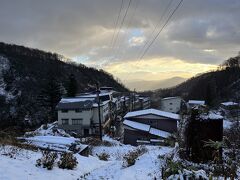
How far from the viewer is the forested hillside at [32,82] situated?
2477 inches

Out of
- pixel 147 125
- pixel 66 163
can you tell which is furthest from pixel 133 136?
pixel 66 163

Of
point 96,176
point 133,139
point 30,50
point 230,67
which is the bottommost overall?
point 133,139

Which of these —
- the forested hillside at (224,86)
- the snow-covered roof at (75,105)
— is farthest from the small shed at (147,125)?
the forested hillside at (224,86)

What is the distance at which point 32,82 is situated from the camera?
105125 millimetres

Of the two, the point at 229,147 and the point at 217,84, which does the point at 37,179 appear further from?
the point at 217,84

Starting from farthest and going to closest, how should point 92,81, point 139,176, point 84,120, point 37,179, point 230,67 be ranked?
point 92,81, point 230,67, point 84,120, point 139,176, point 37,179

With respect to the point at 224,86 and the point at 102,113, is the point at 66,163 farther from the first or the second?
the point at 224,86

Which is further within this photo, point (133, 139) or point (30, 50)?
point (30, 50)

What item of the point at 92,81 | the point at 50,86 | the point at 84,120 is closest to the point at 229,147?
the point at 84,120

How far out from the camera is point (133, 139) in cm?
3956

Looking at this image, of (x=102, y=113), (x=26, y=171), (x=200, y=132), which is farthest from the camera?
(x=102, y=113)

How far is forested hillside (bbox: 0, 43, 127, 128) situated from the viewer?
62916 millimetres

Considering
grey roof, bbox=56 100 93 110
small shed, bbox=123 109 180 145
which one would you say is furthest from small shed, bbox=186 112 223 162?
grey roof, bbox=56 100 93 110

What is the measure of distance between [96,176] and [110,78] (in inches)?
6316
